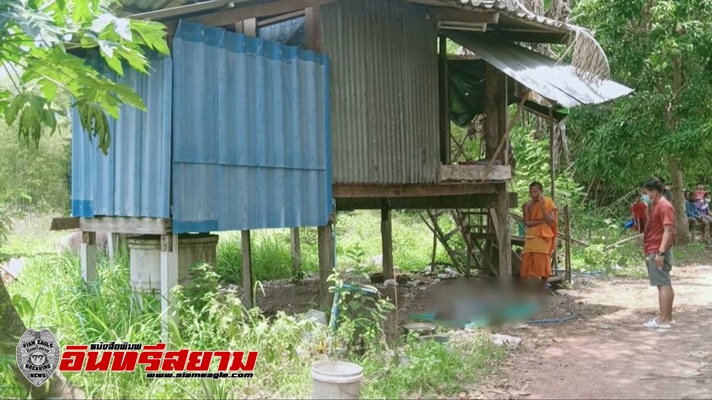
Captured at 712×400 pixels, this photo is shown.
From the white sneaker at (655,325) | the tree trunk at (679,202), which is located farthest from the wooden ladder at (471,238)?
the tree trunk at (679,202)

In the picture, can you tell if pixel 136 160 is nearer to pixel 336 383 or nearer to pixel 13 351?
→ pixel 13 351

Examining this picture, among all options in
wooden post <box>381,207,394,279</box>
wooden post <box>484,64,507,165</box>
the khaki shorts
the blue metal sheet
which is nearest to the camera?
the blue metal sheet

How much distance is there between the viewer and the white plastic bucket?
14.2 feet

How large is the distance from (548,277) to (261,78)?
5610 mm

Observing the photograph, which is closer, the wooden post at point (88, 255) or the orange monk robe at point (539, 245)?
the wooden post at point (88, 255)

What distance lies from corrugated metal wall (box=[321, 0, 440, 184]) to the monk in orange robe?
184cm

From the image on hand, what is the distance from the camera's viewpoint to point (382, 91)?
7945 millimetres

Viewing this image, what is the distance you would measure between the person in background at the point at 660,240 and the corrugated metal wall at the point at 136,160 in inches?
209

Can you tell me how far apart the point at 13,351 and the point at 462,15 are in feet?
20.4

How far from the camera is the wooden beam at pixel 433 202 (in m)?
10.0

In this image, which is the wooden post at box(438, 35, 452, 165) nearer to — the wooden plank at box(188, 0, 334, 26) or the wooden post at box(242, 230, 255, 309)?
the wooden plank at box(188, 0, 334, 26)

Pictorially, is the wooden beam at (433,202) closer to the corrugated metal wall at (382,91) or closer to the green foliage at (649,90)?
the corrugated metal wall at (382,91)

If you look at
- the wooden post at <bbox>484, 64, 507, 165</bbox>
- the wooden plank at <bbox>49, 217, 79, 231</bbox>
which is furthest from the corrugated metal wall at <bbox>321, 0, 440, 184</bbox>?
the wooden plank at <bbox>49, 217, 79, 231</bbox>

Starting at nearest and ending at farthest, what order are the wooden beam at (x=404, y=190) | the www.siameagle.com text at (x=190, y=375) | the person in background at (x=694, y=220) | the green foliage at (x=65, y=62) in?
the green foliage at (x=65, y=62) → the www.siameagle.com text at (x=190, y=375) → the wooden beam at (x=404, y=190) → the person in background at (x=694, y=220)
